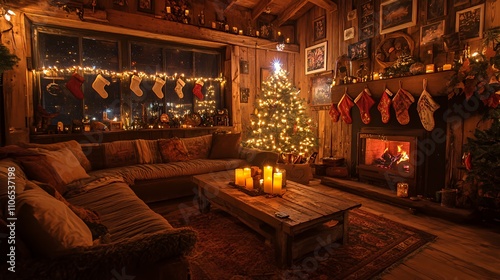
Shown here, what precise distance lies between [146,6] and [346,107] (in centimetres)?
364

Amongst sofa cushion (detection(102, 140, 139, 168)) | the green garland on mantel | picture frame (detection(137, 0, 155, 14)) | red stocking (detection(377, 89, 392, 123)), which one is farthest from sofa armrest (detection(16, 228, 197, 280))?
picture frame (detection(137, 0, 155, 14))

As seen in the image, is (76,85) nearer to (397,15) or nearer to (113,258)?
(113,258)

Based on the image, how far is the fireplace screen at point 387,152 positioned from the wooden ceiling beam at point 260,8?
2951 millimetres

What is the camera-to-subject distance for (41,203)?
1096mm

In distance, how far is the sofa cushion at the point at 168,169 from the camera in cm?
317

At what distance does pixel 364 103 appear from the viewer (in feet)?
13.4

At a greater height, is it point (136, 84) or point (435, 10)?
point (435, 10)

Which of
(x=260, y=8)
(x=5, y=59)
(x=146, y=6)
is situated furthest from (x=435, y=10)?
(x=5, y=59)

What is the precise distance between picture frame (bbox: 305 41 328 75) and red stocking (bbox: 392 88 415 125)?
6.08 feet

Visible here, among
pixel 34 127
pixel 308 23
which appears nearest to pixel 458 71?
pixel 308 23

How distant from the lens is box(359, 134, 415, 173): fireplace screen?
3.70m

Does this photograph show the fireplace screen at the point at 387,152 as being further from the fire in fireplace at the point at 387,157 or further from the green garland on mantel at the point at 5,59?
the green garland on mantel at the point at 5,59

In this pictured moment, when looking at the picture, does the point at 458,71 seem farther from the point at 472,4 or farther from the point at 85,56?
the point at 85,56

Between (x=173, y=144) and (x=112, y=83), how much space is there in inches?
60.1
